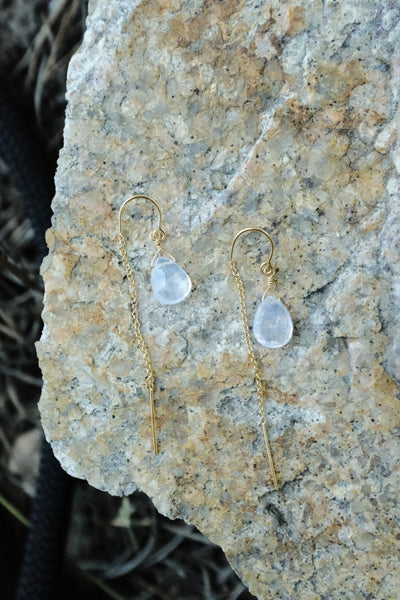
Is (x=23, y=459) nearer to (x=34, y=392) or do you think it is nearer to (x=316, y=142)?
(x=34, y=392)

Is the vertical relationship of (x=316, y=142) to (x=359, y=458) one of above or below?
above

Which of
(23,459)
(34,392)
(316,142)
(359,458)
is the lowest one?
(23,459)

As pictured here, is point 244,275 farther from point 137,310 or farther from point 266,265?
point 137,310

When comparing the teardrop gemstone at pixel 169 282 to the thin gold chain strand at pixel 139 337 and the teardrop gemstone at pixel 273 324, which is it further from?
the teardrop gemstone at pixel 273 324

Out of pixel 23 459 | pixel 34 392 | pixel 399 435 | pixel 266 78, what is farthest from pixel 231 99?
pixel 23 459

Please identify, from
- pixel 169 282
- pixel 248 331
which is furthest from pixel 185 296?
pixel 248 331

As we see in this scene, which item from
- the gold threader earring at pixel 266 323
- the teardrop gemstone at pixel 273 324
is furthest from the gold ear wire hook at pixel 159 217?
the teardrop gemstone at pixel 273 324
